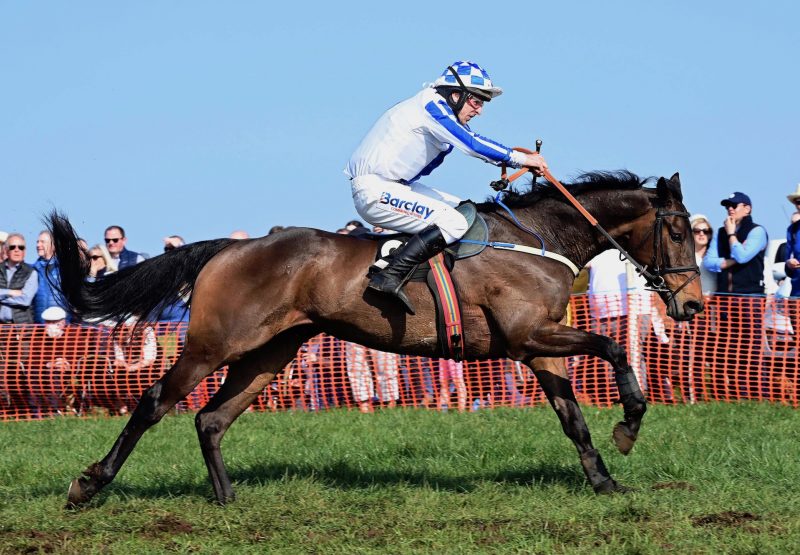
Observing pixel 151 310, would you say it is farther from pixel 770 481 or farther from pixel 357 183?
pixel 770 481

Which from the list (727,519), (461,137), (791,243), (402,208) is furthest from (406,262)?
(791,243)

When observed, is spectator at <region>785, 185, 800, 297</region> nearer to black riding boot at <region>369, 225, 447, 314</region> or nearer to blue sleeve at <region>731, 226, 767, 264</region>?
blue sleeve at <region>731, 226, 767, 264</region>

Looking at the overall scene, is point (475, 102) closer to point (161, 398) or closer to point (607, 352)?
point (607, 352)

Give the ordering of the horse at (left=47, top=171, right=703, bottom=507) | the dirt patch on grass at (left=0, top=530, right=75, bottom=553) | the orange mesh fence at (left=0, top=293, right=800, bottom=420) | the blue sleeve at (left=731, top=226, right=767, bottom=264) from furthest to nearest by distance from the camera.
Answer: the blue sleeve at (left=731, top=226, right=767, bottom=264)
the orange mesh fence at (left=0, top=293, right=800, bottom=420)
the horse at (left=47, top=171, right=703, bottom=507)
the dirt patch on grass at (left=0, top=530, right=75, bottom=553)

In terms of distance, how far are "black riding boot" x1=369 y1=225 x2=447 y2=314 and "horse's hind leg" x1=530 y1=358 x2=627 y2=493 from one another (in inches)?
42.4

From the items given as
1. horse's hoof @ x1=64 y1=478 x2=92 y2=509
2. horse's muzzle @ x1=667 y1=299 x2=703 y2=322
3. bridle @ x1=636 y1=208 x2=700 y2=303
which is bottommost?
horse's hoof @ x1=64 y1=478 x2=92 y2=509

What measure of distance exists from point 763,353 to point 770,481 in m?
4.65

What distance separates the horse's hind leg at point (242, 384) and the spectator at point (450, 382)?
4.47 metres

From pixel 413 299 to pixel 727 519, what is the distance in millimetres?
2388

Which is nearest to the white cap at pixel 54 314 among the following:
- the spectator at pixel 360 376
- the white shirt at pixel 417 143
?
the spectator at pixel 360 376

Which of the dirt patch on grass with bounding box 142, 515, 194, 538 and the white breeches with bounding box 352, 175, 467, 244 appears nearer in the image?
the dirt patch on grass with bounding box 142, 515, 194, 538

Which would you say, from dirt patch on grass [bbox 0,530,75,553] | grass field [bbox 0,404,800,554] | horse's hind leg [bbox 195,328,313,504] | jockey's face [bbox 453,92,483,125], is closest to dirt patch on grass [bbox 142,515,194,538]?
grass field [bbox 0,404,800,554]

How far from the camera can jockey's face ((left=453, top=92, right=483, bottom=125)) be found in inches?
314

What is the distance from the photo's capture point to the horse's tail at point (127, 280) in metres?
8.35
